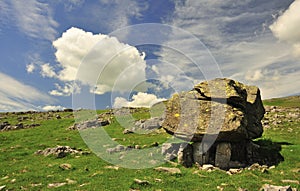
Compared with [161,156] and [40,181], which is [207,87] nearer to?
[161,156]

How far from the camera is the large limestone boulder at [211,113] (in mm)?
25047

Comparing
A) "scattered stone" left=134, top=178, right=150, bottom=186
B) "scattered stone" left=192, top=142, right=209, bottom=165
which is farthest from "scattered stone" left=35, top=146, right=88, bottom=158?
"scattered stone" left=134, top=178, right=150, bottom=186

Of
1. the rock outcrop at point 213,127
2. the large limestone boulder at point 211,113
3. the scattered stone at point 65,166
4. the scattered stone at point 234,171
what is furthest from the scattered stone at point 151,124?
the scattered stone at point 234,171

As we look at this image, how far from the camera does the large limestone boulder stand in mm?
25047

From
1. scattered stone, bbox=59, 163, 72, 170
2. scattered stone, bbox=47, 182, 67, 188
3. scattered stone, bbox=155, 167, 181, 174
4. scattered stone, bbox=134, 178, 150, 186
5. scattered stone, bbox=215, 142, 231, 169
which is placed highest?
scattered stone, bbox=215, 142, 231, 169

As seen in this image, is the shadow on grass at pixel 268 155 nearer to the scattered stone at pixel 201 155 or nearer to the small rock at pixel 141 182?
the scattered stone at pixel 201 155

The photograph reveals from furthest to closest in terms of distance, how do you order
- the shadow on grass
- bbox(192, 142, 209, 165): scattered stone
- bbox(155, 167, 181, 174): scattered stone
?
the shadow on grass, bbox(192, 142, 209, 165): scattered stone, bbox(155, 167, 181, 174): scattered stone

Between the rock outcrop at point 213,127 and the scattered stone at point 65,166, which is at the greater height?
the rock outcrop at point 213,127

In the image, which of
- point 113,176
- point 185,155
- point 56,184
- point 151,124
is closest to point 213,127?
point 185,155

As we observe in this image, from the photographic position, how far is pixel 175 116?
2716 cm

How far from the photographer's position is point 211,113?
2583cm

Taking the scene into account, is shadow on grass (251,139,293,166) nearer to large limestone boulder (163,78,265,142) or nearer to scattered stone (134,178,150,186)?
large limestone boulder (163,78,265,142)

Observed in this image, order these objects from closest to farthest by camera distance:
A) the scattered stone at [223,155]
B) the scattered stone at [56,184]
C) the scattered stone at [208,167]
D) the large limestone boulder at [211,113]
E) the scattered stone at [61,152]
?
the scattered stone at [56,184] → the scattered stone at [208,167] → the large limestone boulder at [211,113] → the scattered stone at [223,155] → the scattered stone at [61,152]

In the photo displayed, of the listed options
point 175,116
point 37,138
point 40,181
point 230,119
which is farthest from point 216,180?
point 37,138
